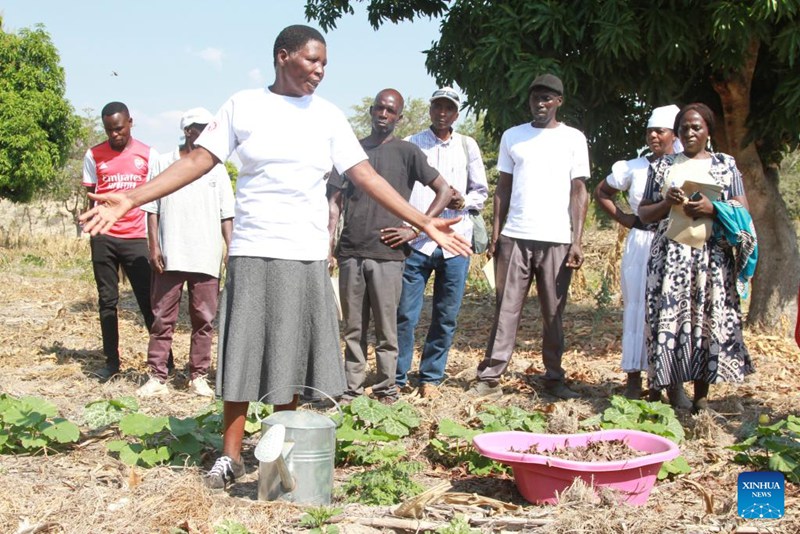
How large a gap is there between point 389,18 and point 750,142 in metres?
3.87

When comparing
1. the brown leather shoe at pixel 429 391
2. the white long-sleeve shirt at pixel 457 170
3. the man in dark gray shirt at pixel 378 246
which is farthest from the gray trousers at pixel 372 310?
the white long-sleeve shirt at pixel 457 170

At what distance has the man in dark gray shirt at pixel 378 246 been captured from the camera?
5.70m

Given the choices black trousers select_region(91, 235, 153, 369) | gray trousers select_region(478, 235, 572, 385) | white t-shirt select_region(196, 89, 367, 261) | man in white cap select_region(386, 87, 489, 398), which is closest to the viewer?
white t-shirt select_region(196, 89, 367, 261)

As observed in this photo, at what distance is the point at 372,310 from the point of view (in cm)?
578

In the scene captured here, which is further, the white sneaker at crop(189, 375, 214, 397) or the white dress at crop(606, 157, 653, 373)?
the white sneaker at crop(189, 375, 214, 397)

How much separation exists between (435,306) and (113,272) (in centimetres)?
250

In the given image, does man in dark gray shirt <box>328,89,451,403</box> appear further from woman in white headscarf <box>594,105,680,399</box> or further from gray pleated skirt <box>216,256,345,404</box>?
gray pleated skirt <box>216,256,345,404</box>

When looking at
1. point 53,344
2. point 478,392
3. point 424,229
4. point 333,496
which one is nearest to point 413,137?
point 478,392

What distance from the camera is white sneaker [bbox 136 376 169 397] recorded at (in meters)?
6.09

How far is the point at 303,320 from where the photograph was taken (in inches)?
157

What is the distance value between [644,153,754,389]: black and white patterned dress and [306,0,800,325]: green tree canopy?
7.44ft

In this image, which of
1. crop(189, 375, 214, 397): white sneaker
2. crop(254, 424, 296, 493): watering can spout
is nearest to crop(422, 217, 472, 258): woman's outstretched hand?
crop(254, 424, 296, 493): watering can spout

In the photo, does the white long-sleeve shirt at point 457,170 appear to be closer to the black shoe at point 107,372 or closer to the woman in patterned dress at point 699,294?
the woman in patterned dress at point 699,294

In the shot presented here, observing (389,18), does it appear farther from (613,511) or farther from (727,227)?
(613,511)
